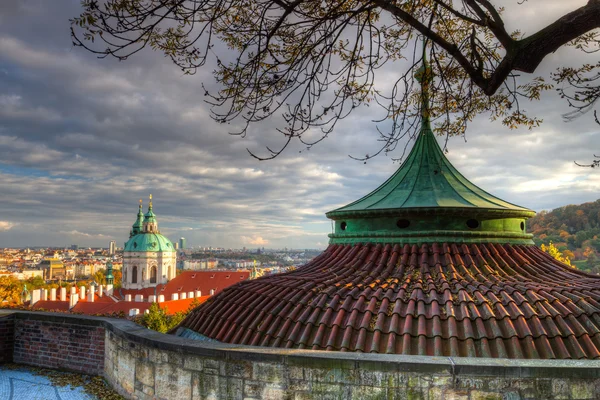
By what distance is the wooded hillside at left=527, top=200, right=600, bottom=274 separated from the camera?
53728 mm

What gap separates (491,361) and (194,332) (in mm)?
4911

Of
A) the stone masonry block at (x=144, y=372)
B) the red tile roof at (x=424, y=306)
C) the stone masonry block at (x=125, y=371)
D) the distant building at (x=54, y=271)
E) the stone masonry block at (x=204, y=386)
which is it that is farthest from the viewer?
the distant building at (x=54, y=271)

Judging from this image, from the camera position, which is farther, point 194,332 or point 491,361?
point 194,332

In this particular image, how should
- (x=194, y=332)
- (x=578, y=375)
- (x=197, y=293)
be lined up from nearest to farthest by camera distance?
(x=578, y=375) → (x=194, y=332) → (x=197, y=293)

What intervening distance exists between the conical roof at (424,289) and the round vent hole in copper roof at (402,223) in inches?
0.6

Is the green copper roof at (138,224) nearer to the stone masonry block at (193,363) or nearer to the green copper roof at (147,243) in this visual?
the green copper roof at (147,243)

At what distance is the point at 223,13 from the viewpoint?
641 cm

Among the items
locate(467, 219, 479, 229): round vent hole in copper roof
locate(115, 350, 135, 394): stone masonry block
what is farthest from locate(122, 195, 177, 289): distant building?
locate(467, 219, 479, 229): round vent hole in copper roof

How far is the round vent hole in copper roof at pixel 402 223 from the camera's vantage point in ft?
24.9

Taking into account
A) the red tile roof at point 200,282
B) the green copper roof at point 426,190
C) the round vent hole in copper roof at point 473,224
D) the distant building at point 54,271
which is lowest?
the distant building at point 54,271

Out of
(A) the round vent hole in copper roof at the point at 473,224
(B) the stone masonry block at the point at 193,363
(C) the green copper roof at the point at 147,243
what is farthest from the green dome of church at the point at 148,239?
(B) the stone masonry block at the point at 193,363

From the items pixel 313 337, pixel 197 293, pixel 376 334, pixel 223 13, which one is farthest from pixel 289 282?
pixel 197 293

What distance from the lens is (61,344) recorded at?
26.3 ft

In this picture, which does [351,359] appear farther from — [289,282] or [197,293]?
[197,293]
